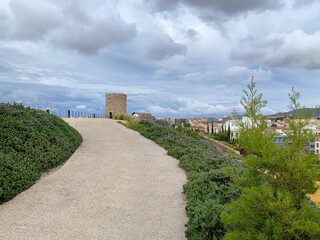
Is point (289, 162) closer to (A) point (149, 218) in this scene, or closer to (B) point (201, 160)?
(A) point (149, 218)

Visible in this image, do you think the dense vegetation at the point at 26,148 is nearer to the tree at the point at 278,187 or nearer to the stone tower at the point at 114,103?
the tree at the point at 278,187

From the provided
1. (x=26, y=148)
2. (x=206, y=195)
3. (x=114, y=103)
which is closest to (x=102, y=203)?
(x=206, y=195)

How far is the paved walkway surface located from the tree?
2.14m

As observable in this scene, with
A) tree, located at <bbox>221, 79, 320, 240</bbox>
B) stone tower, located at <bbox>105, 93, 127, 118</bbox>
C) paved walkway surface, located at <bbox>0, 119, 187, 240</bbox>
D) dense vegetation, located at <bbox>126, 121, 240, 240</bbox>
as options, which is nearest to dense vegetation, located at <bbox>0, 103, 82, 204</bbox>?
paved walkway surface, located at <bbox>0, 119, 187, 240</bbox>

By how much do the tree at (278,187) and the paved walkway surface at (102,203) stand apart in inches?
84.2

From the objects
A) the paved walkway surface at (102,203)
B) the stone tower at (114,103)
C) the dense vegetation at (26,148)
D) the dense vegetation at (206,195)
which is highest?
the stone tower at (114,103)

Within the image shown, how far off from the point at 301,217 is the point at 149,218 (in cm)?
333

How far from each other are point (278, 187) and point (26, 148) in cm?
752

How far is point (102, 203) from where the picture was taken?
5.73 m

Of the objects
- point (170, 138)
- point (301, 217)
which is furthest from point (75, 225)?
point (170, 138)

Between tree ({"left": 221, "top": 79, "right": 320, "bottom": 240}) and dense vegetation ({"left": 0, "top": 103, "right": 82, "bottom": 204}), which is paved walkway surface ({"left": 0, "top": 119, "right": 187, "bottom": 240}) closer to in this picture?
dense vegetation ({"left": 0, "top": 103, "right": 82, "bottom": 204})

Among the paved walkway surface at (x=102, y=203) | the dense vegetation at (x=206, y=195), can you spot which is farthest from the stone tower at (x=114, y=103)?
the dense vegetation at (x=206, y=195)

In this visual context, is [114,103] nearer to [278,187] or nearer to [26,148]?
[26,148]

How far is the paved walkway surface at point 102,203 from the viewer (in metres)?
4.62
